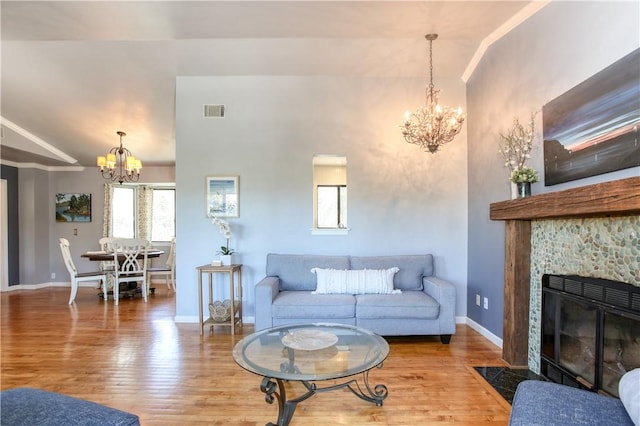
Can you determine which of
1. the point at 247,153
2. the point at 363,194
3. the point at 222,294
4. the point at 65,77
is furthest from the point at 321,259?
the point at 65,77

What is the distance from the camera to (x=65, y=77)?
3914 mm

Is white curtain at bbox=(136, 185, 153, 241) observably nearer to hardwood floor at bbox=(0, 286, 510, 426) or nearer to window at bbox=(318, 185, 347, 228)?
hardwood floor at bbox=(0, 286, 510, 426)

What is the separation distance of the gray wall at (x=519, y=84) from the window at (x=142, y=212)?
6088 mm

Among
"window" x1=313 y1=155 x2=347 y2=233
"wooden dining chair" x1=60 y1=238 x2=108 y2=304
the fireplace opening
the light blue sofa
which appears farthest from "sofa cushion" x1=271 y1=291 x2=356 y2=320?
"wooden dining chair" x1=60 y1=238 x2=108 y2=304

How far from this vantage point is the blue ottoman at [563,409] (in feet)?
3.87

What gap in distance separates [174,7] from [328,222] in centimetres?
289

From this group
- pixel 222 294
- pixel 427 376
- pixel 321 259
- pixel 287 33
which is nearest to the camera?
pixel 427 376

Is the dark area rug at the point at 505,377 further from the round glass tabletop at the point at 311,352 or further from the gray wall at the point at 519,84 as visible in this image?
the round glass tabletop at the point at 311,352

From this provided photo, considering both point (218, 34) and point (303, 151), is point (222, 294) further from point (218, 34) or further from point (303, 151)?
point (218, 34)

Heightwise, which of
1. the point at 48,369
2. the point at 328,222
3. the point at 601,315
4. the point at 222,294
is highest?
the point at 328,222

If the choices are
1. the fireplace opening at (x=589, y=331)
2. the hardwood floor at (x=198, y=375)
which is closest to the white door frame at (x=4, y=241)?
the hardwood floor at (x=198, y=375)

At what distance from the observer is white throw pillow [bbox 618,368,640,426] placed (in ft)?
3.69

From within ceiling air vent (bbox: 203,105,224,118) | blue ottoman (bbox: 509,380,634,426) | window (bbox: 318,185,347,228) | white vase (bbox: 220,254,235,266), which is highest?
ceiling air vent (bbox: 203,105,224,118)

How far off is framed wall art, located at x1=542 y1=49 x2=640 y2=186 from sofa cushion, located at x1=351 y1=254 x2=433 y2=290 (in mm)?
1586
